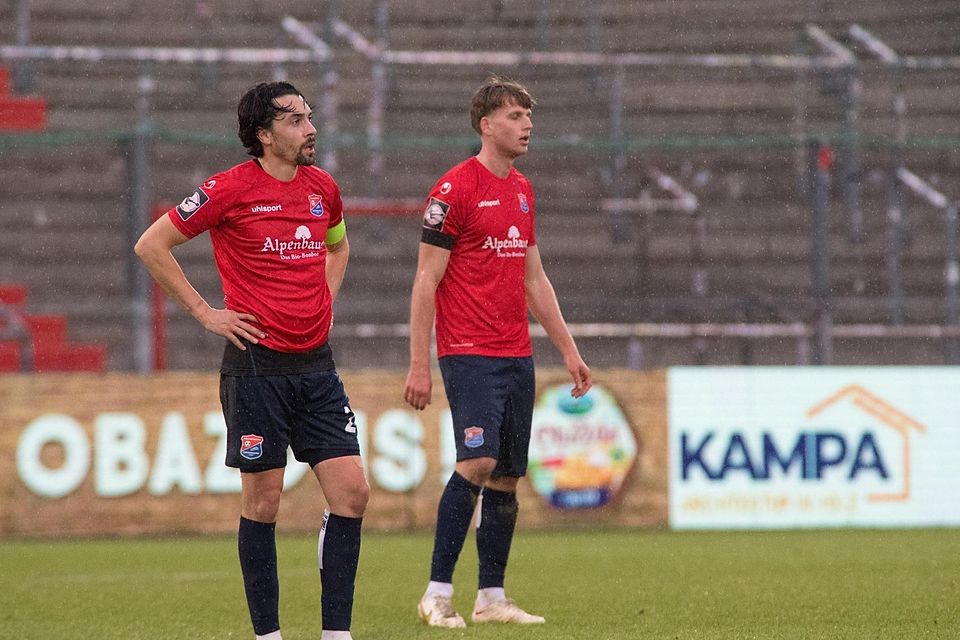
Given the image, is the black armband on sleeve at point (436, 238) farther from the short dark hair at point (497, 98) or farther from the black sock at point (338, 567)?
the black sock at point (338, 567)

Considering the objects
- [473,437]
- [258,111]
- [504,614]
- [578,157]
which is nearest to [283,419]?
[258,111]

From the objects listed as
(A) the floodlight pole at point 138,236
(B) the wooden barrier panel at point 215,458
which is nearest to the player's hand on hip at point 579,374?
(B) the wooden barrier panel at point 215,458

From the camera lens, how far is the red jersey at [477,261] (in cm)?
581

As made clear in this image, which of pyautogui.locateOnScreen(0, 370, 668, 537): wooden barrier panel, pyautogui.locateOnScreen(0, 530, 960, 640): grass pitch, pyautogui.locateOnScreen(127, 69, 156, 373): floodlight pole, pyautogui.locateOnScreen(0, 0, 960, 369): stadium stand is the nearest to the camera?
pyautogui.locateOnScreen(0, 530, 960, 640): grass pitch

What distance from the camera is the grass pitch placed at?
18.2ft

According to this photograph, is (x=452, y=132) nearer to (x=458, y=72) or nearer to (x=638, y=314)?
(x=458, y=72)

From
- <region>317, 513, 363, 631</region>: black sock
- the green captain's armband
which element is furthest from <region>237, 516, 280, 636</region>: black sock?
the green captain's armband

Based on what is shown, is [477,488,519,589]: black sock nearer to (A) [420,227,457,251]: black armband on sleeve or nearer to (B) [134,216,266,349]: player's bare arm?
(A) [420,227,457,251]: black armband on sleeve

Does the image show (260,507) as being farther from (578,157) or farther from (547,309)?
(578,157)

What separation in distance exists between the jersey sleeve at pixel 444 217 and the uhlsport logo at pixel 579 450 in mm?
4726

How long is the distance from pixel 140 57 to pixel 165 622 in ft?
28.9

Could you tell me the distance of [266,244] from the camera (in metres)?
4.79

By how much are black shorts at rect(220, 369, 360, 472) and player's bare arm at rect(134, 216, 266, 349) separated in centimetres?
14

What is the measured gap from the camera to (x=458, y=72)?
1443 centimetres
